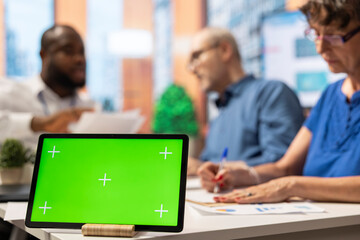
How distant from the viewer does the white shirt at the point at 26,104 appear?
102 inches

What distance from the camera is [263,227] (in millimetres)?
1024

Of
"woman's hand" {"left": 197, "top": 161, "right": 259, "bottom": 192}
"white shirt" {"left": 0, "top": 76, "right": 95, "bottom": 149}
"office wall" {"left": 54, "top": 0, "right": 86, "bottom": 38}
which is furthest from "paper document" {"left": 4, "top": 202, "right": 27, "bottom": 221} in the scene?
"office wall" {"left": 54, "top": 0, "right": 86, "bottom": 38}

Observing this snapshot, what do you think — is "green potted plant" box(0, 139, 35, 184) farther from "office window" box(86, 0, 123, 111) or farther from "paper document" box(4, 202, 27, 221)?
"office window" box(86, 0, 123, 111)

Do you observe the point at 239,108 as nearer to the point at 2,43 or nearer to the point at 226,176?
the point at 226,176

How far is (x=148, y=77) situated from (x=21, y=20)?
2086mm

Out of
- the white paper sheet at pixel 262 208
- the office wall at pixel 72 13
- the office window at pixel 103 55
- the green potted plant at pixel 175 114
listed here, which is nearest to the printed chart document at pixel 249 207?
the white paper sheet at pixel 262 208

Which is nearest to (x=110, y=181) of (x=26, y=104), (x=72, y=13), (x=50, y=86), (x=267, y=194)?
(x=267, y=194)

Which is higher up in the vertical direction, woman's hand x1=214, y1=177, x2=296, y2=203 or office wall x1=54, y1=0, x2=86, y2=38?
office wall x1=54, y1=0, x2=86, y2=38

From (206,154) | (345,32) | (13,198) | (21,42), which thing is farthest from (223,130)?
(21,42)

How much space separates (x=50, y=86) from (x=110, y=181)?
2.19 m

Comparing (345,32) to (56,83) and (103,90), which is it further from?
(103,90)

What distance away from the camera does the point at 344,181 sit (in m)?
1.31

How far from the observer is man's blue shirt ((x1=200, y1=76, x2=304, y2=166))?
2170 millimetres

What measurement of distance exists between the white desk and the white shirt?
1430mm
